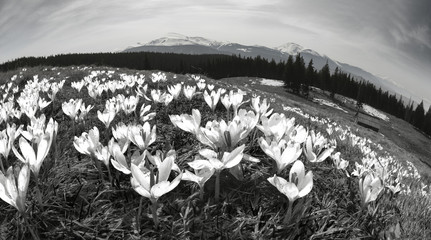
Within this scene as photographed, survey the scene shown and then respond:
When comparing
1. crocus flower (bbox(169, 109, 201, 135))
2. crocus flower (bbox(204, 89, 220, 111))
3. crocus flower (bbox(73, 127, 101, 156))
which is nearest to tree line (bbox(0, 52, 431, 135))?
crocus flower (bbox(204, 89, 220, 111))

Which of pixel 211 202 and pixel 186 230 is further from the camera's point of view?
pixel 211 202

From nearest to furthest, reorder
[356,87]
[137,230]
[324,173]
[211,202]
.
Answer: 1. [137,230]
2. [211,202]
3. [324,173]
4. [356,87]

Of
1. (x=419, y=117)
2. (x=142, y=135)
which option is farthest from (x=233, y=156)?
(x=419, y=117)

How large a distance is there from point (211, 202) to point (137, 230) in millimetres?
476

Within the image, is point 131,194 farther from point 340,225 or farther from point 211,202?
point 340,225

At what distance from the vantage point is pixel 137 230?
1.41 metres

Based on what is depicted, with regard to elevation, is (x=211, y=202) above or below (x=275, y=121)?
below

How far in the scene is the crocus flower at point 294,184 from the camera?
1.31m

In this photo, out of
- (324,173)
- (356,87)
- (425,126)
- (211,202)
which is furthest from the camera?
(356,87)

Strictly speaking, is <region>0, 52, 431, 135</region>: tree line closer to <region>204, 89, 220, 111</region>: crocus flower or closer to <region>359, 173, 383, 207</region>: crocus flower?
<region>204, 89, 220, 111</region>: crocus flower

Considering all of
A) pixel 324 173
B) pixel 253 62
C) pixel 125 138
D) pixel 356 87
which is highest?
pixel 125 138

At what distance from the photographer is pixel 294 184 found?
130 centimetres

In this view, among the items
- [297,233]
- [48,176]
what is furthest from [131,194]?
[297,233]

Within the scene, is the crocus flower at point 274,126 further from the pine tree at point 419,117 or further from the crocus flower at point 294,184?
the pine tree at point 419,117
